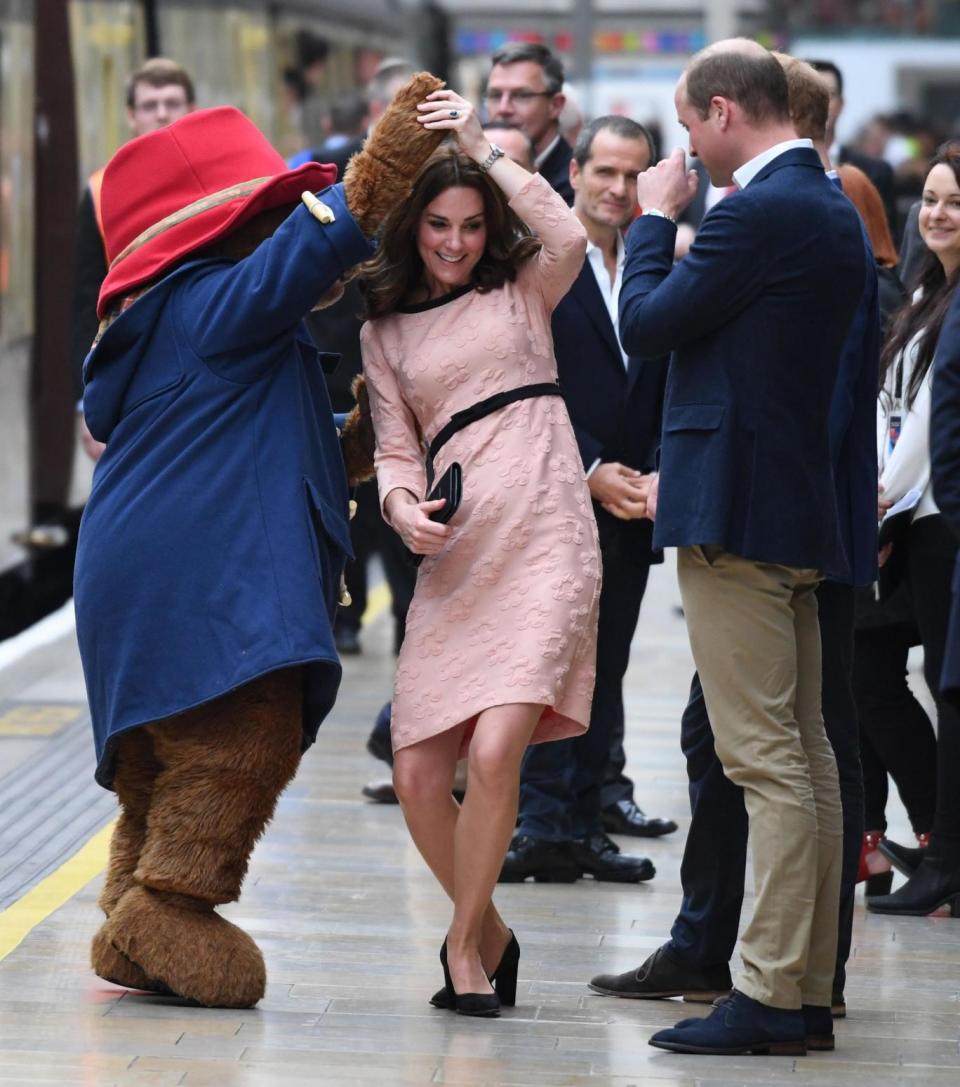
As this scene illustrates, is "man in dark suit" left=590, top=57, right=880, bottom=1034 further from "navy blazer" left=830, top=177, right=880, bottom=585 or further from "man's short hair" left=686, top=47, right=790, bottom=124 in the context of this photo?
"man's short hair" left=686, top=47, right=790, bottom=124

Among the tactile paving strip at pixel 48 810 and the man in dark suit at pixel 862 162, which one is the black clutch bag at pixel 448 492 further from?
the man in dark suit at pixel 862 162

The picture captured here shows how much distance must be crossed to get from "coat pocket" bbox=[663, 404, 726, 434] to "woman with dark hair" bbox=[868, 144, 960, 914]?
4.27ft

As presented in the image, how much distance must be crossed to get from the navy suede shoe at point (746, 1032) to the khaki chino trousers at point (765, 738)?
3 cm

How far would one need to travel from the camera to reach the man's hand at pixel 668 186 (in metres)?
4.21

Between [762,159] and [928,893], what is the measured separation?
2.11m

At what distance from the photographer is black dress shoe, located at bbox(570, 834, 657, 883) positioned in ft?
18.7

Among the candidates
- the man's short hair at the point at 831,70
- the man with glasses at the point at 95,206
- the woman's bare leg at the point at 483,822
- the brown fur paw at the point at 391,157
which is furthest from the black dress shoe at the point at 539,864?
the man's short hair at the point at 831,70

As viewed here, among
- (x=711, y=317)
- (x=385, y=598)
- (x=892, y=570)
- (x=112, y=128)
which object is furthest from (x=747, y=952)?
(x=112, y=128)

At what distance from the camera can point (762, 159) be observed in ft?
13.4

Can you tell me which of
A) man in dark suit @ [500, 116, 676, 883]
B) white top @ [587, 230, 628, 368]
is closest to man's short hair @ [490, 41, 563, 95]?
man in dark suit @ [500, 116, 676, 883]

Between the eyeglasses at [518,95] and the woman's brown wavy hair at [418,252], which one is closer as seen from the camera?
the woman's brown wavy hair at [418,252]

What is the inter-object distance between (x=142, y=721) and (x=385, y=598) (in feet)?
20.1

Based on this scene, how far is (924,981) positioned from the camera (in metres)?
4.81

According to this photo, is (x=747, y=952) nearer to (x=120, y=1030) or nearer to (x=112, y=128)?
(x=120, y=1030)
